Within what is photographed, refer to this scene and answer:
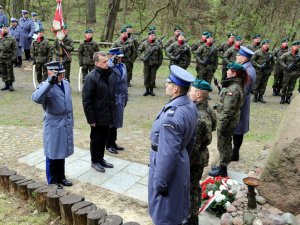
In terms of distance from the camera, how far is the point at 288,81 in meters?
11.8

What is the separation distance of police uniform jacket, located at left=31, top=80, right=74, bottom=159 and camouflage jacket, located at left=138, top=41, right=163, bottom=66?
22.5ft

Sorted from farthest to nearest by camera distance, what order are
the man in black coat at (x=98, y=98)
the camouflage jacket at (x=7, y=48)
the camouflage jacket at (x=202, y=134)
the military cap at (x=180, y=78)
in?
the camouflage jacket at (x=7, y=48)
the man in black coat at (x=98, y=98)
the camouflage jacket at (x=202, y=134)
the military cap at (x=180, y=78)

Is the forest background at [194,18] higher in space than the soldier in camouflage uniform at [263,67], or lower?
higher

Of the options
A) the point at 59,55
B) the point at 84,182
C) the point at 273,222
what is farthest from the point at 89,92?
the point at 59,55

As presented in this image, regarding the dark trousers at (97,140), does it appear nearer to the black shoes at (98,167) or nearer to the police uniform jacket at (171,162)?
the black shoes at (98,167)

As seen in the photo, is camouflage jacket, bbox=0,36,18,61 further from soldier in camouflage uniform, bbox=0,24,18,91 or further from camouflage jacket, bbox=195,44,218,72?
camouflage jacket, bbox=195,44,218,72

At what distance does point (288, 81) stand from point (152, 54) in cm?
450

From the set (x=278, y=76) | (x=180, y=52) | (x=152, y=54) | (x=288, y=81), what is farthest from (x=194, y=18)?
(x=288, y=81)

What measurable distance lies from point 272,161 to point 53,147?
3.05 m

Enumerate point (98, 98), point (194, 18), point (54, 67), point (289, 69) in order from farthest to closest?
1. point (194, 18)
2. point (289, 69)
3. point (98, 98)
4. point (54, 67)

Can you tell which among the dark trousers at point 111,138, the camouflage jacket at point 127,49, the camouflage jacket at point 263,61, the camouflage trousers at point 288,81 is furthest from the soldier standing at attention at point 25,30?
the camouflage trousers at point 288,81

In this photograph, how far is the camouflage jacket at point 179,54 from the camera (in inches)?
476

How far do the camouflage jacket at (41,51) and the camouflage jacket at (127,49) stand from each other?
84.5 inches

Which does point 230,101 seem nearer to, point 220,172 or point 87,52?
point 220,172
